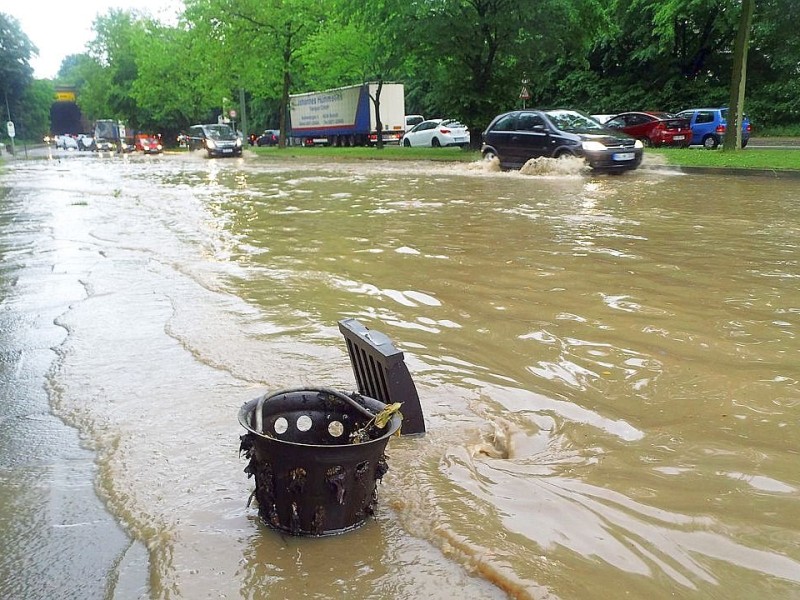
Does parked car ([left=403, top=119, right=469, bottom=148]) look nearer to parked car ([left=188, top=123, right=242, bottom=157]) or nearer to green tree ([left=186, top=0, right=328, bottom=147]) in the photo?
green tree ([left=186, top=0, right=328, bottom=147])

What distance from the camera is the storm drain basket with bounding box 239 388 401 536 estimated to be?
7.91ft

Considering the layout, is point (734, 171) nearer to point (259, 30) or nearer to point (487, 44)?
point (487, 44)

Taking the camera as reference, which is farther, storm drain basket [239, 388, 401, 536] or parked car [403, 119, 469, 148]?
parked car [403, 119, 469, 148]

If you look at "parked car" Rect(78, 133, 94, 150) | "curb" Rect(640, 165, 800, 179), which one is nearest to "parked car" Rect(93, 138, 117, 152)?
"parked car" Rect(78, 133, 94, 150)

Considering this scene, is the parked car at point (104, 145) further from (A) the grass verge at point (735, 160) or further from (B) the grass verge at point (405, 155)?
(A) the grass verge at point (735, 160)

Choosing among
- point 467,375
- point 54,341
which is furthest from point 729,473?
point 54,341

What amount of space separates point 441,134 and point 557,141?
53.7 feet

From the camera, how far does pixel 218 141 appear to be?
35938 millimetres

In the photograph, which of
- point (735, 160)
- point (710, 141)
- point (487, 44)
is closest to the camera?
point (735, 160)

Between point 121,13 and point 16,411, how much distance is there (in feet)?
226

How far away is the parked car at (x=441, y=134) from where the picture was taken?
3192cm

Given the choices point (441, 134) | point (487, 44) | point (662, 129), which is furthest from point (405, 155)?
point (662, 129)

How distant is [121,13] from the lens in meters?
63.6

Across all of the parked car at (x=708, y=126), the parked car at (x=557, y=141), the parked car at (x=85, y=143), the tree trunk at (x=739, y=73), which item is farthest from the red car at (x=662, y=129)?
the parked car at (x=85, y=143)
